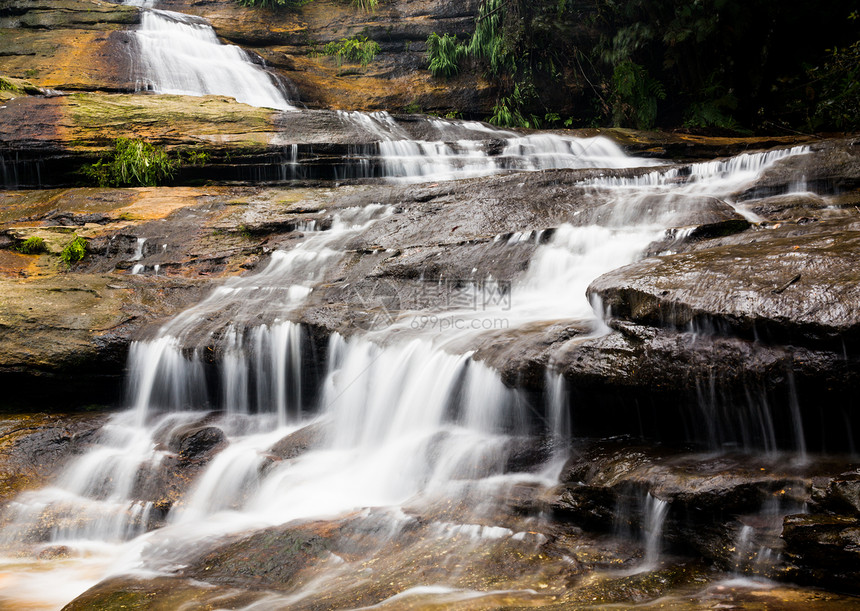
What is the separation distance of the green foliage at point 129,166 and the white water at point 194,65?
12.1 ft

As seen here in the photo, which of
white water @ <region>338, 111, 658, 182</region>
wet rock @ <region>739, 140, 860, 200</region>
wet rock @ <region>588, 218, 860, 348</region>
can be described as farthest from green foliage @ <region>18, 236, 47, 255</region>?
wet rock @ <region>739, 140, 860, 200</region>

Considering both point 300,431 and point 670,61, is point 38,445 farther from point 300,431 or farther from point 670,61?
point 670,61

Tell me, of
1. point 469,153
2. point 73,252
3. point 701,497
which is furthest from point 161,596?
point 469,153

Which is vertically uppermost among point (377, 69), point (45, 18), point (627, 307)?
point (45, 18)

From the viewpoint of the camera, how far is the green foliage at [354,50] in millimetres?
16266

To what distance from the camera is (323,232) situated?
338 inches

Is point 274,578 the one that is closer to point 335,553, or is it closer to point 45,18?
point 335,553

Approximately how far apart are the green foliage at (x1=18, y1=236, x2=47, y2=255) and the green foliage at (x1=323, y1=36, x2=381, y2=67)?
1032 cm

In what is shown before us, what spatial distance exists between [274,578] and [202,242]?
6097 mm

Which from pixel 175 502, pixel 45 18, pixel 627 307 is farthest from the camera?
pixel 45 18

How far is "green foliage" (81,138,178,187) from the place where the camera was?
10.2 m

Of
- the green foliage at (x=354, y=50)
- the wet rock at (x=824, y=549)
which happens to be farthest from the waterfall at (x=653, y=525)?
the green foliage at (x=354, y=50)

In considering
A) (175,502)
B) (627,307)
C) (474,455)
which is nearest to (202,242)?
(175,502)

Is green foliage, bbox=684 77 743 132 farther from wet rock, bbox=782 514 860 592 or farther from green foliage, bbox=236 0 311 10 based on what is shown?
green foliage, bbox=236 0 311 10
